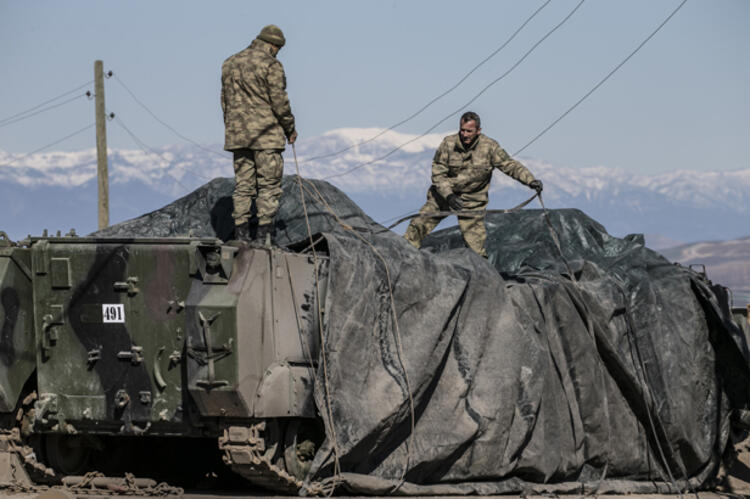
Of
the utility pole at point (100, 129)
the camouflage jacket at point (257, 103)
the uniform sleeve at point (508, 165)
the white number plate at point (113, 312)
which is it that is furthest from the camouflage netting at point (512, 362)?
the utility pole at point (100, 129)

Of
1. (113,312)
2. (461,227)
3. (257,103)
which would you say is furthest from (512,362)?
(113,312)

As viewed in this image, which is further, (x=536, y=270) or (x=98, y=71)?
(x=98, y=71)

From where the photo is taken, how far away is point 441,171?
1361 centimetres

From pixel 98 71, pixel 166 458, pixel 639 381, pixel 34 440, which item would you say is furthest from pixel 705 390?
pixel 98 71

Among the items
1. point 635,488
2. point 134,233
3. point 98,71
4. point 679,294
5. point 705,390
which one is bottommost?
point 635,488

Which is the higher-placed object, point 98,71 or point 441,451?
point 98,71

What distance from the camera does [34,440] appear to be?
35.7 ft

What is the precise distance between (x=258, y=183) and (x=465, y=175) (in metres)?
2.22

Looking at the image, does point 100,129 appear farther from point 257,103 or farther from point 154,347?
point 154,347

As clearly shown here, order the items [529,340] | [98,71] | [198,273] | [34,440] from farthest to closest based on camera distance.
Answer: [98,71], [529,340], [34,440], [198,273]

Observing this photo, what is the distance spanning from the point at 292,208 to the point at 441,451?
3254 mm

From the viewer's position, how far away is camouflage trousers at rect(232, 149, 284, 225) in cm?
1255

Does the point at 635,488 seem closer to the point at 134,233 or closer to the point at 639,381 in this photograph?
the point at 639,381

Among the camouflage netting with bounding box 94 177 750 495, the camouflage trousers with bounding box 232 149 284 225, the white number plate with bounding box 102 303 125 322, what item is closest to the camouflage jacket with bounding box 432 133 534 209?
the camouflage netting with bounding box 94 177 750 495
